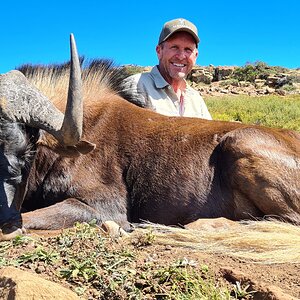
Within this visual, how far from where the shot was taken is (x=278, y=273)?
3506 mm

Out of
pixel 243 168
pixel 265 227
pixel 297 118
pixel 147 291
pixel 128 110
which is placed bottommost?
pixel 147 291

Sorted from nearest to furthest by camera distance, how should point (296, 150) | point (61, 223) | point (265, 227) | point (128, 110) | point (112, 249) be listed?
point (112, 249) < point (265, 227) < point (61, 223) < point (296, 150) < point (128, 110)

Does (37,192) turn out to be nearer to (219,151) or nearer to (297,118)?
(219,151)

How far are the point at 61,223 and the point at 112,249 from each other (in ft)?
5.51

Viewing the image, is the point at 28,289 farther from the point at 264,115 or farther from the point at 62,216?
the point at 264,115

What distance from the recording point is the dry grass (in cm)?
395

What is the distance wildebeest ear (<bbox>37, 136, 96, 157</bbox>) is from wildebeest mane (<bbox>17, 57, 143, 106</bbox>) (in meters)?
1.01

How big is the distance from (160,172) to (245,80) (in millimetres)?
50798

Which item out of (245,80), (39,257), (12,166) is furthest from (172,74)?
(245,80)

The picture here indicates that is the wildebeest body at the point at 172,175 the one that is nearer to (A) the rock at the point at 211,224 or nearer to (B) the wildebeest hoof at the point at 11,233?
(A) the rock at the point at 211,224

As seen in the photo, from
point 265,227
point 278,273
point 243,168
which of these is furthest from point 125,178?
point 278,273

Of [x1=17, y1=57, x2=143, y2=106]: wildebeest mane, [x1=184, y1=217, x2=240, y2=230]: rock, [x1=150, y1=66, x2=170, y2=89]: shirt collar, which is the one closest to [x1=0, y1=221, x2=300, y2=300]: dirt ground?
[x1=184, y1=217, x2=240, y2=230]: rock

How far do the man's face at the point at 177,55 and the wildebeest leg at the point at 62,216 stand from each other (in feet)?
9.32

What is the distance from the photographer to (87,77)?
6441 millimetres
